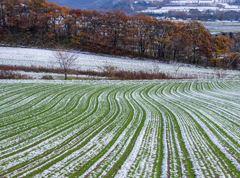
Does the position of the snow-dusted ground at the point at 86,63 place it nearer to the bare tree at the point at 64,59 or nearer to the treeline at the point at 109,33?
the bare tree at the point at 64,59

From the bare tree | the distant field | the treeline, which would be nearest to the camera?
the bare tree

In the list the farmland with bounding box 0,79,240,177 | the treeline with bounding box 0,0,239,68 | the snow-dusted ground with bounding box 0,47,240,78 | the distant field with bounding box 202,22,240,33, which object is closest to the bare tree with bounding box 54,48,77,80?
the snow-dusted ground with bounding box 0,47,240,78

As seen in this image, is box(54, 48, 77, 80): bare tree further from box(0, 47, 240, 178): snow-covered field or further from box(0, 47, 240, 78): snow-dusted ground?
box(0, 47, 240, 178): snow-covered field

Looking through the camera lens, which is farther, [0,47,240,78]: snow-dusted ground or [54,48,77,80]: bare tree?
[0,47,240,78]: snow-dusted ground

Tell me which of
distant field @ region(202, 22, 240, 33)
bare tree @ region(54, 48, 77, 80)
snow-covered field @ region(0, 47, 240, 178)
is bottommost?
snow-covered field @ region(0, 47, 240, 178)

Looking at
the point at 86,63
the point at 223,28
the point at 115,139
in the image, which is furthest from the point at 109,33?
the point at 223,28

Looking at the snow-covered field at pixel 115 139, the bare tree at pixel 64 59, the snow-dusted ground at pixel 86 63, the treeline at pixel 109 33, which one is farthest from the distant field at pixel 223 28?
the snow-covered field at pixel 115 139

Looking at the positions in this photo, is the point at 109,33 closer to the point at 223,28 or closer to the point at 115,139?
the point at 115,139
